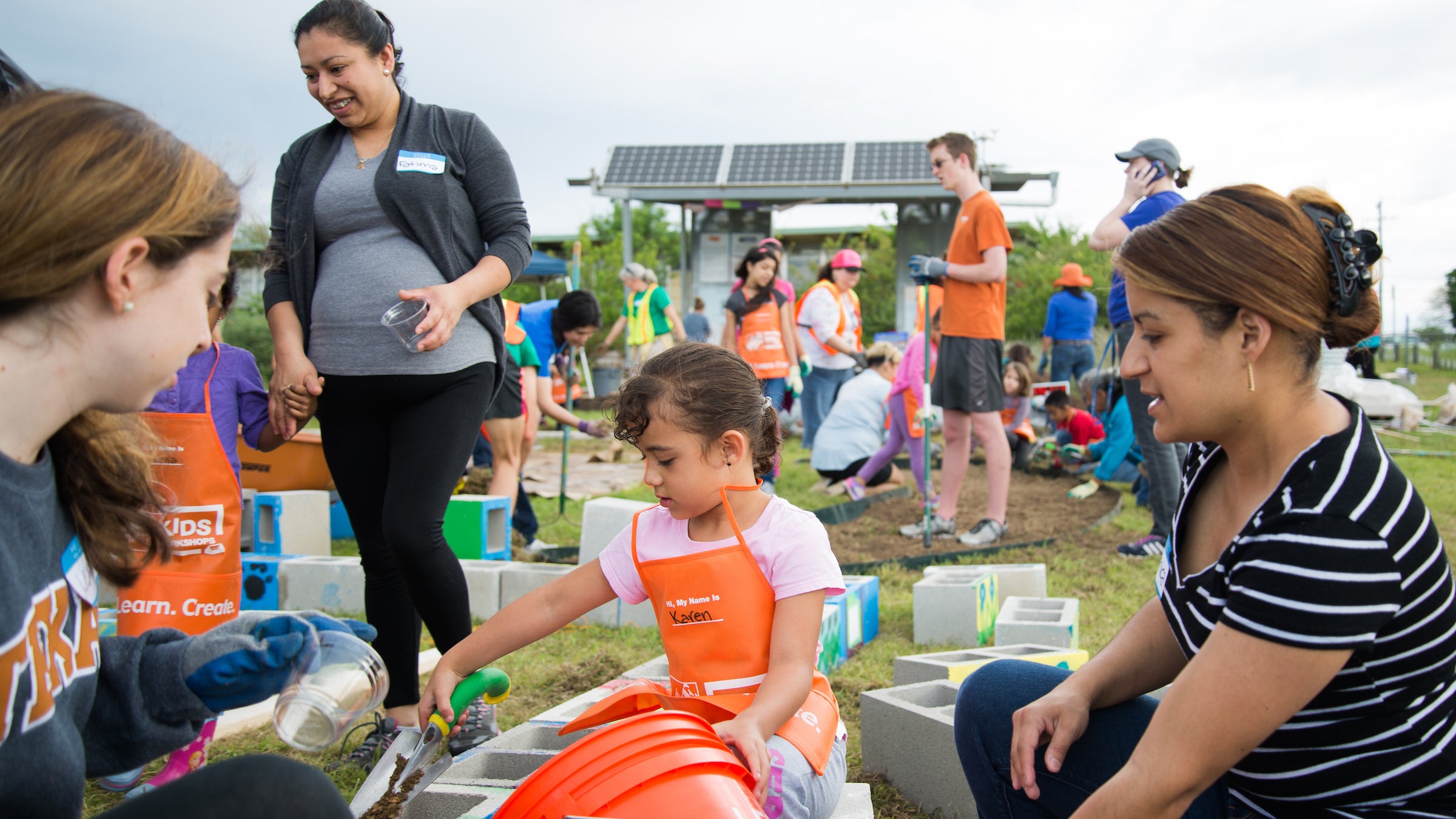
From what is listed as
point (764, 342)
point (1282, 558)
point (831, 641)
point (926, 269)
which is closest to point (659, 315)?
point (764, 342)

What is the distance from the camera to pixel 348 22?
2348 millimetres

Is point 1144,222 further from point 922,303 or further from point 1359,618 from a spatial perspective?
point 1359,618

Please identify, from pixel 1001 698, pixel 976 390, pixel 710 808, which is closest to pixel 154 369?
pixel 710 808

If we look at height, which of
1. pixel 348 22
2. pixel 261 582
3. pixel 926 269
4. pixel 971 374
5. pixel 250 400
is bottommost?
pixel 261 582

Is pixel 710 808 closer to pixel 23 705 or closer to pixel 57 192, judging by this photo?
pixel 23 705

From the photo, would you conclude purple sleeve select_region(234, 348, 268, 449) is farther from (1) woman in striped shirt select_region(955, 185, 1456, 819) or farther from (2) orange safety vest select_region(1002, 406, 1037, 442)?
(2) orange safety vest select_region(1002, 406, 1037, 442)

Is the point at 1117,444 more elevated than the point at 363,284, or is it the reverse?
the point at 363,284

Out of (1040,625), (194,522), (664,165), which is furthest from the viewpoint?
(664,165)

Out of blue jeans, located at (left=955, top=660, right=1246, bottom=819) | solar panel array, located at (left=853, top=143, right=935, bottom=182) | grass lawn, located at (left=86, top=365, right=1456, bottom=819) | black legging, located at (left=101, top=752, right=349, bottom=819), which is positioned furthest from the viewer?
solar panel array, located at (left=853, top=143, right=935, bottom=182)

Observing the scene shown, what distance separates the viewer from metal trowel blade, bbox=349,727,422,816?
6.34ft

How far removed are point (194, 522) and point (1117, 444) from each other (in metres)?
6.04

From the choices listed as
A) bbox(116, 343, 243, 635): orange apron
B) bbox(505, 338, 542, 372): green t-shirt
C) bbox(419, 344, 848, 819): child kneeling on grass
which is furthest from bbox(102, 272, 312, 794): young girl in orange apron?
bbox(505, 338, 542, 372): green t-shirt

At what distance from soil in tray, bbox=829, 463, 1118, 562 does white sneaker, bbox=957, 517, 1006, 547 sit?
0.16 ft

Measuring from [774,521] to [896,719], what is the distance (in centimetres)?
69
